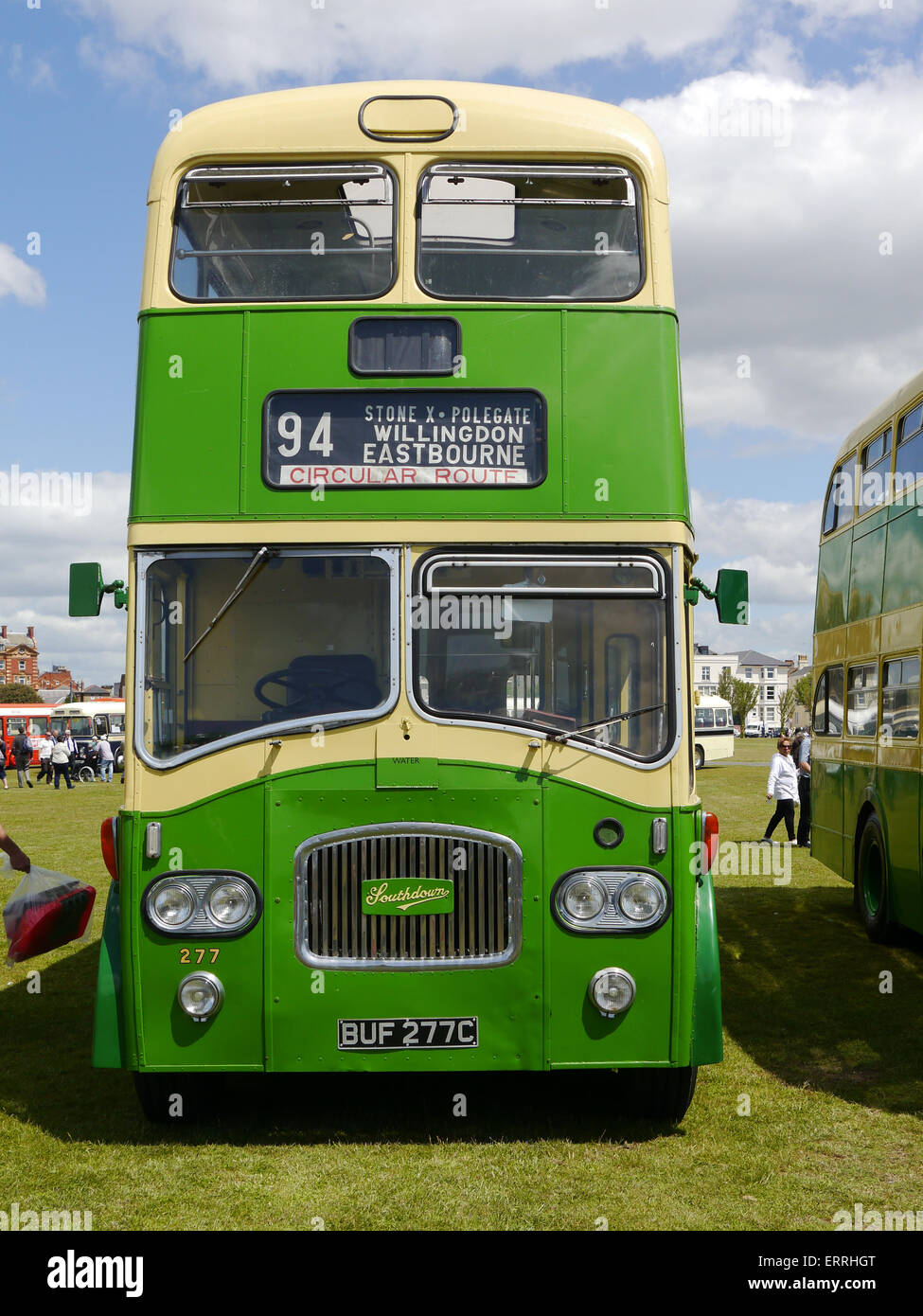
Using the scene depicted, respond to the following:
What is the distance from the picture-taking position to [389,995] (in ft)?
19.5

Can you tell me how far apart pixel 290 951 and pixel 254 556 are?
1.79m

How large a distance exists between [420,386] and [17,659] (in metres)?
155

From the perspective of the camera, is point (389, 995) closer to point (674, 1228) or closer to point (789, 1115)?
point (674, 1228)

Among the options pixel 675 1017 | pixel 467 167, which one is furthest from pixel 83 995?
pixel 467 167

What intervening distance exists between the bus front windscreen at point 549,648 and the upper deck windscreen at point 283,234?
5.02 ft

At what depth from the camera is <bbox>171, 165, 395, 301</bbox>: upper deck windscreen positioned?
6.35 m

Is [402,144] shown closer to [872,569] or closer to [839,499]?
[872,569]

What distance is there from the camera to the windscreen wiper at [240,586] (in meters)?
6.00

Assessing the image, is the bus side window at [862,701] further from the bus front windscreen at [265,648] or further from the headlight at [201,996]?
the headlight at [201,996]

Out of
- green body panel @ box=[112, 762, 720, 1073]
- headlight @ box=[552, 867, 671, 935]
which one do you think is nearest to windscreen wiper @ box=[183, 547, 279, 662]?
green body panel @ box=[112, 762, 720, 1073]

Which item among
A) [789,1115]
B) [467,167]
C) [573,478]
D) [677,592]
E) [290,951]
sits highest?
[467,167]

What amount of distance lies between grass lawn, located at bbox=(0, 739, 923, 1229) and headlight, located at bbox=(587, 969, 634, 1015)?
680 millimetres

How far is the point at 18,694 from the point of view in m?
119

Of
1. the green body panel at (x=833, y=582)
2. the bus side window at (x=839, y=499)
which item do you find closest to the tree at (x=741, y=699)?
the green body panel at (x=833, y=582)
